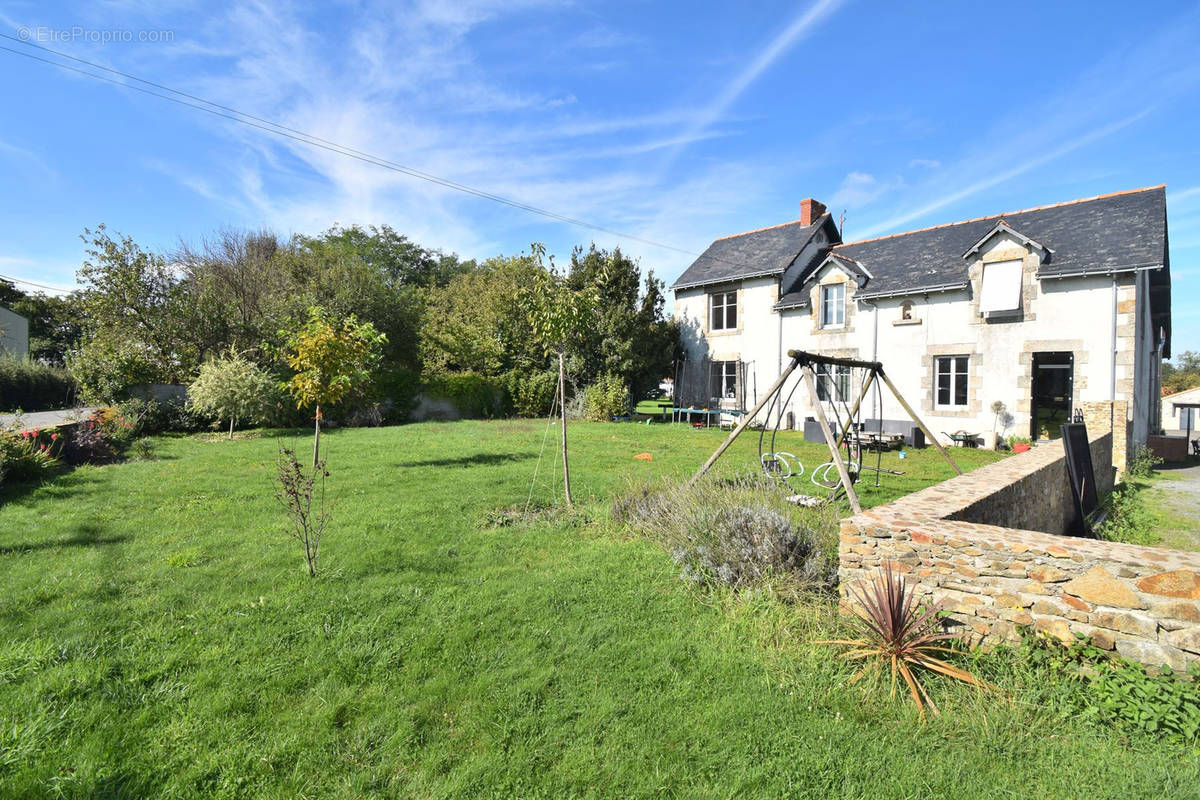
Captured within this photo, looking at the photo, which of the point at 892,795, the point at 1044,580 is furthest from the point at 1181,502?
the point at 892,795

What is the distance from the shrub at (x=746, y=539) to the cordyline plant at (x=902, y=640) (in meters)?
0.81

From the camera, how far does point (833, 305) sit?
1809 centimetres

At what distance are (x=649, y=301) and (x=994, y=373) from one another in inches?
462

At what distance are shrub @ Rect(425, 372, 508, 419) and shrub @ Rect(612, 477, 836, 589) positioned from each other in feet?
53.2

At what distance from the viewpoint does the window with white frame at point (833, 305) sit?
17.9 m

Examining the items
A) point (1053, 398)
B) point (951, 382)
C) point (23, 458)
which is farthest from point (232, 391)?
point (1053, 398)

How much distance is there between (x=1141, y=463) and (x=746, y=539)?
1299 cm

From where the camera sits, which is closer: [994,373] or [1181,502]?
[1181,502]

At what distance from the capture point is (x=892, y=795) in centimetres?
263

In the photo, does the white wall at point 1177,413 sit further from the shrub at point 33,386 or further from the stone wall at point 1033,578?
the shrub at point 33,386

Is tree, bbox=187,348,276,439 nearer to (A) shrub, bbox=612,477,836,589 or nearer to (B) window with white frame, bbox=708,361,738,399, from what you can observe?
(A) shrub, bbox=612,477,836,589

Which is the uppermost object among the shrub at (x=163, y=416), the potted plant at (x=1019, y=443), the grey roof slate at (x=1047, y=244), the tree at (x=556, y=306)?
the grey roof slate at (x=1047, y=244)

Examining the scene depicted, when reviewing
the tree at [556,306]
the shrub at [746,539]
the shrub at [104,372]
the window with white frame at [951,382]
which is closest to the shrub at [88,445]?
the shrub at [104,372]

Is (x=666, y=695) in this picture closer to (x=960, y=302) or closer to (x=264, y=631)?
(x=264, y=631)
